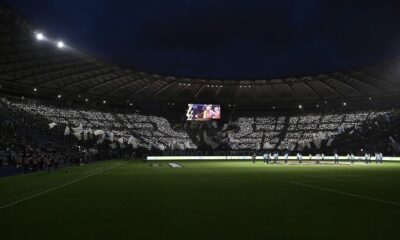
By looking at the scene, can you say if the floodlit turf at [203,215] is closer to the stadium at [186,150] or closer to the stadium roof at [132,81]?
the stadium at [186,150]

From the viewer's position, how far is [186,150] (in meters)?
87.0

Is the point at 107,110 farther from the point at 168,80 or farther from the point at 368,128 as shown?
the point at 368,128

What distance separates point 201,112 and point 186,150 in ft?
33.6

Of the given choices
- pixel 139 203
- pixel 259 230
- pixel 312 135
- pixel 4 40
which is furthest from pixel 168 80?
pixel 259 230

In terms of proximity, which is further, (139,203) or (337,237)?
(139,203)

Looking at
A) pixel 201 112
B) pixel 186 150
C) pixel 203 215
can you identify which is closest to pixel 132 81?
pixel 201 112

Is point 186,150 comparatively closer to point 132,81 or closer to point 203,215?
point 132,81

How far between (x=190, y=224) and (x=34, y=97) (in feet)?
266

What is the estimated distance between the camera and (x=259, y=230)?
1020 cm

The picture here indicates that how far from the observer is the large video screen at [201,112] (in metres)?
91.4

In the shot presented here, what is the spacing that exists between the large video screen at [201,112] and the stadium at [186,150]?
24cm

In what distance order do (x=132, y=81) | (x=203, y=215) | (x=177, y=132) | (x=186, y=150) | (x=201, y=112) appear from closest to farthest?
(x=203, y=215), (x=132, y=81), (x=186, y=150), (x=201, y=112), (x=177, y=132)

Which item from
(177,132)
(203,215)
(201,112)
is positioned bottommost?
(203,215)

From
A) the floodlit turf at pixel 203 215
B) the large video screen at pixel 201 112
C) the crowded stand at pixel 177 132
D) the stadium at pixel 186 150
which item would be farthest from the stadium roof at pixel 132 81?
the floodlit turf at pixel 203 215
